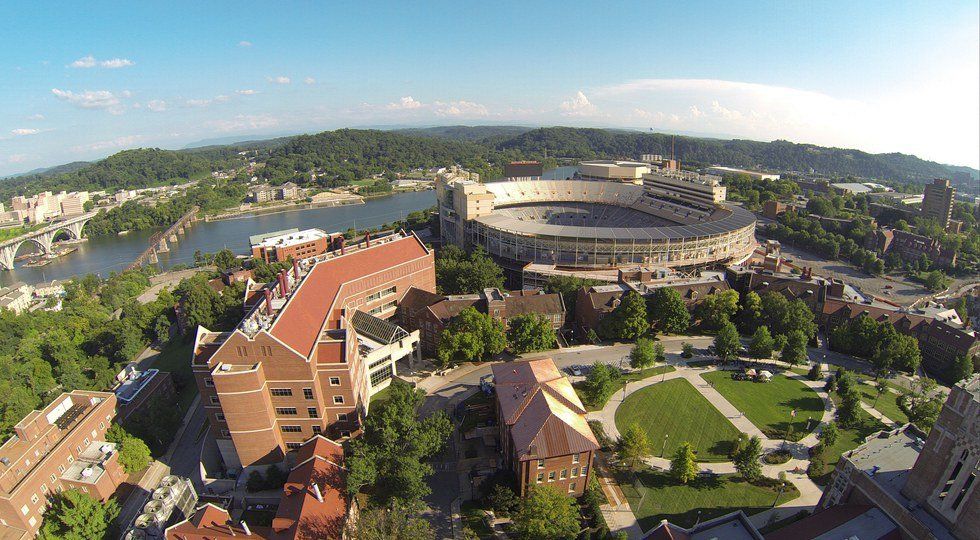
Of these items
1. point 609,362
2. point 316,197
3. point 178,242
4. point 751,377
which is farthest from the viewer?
point 316,197

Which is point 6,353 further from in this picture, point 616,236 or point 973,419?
point 973,419

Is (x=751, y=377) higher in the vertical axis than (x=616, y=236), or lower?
lower

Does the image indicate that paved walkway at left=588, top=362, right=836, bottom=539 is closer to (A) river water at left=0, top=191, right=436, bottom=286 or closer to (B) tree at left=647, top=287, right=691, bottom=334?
(B) tree at left=647, top=287, right=691, bottom=334

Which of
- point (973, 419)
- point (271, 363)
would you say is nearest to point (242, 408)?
point (271, 363)

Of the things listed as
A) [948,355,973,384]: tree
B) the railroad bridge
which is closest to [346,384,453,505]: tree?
[948,355,973,384]: tree

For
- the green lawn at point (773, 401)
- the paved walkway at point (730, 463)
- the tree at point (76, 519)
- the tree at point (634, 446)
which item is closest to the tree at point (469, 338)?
the paved walkway at point (730, 463)

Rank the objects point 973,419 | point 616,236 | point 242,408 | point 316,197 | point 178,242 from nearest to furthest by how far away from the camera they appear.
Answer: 1. point 973,419
2. point 242,408
3. point 616,236
4. point 178,242
5. point 316,197

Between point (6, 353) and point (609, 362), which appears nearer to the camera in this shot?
point (609, 362)
